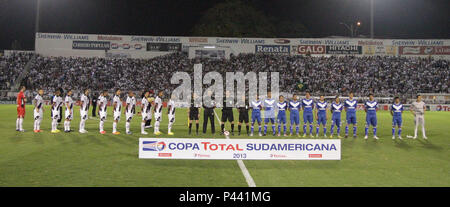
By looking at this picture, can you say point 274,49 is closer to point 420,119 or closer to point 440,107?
point 440,107

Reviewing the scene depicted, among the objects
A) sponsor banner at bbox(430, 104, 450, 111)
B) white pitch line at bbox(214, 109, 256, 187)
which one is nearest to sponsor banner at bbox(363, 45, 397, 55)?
sponsor banner at bbox(430, 104, 450, 111)

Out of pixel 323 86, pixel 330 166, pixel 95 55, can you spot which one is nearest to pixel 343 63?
pixel 323 86

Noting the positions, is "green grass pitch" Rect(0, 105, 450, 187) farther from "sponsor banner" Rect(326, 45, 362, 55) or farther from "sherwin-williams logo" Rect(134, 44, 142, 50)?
"sponsor banner" Rect(326, 45, 362, 55)

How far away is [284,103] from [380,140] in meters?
4.43

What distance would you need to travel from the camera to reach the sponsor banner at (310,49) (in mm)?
51000

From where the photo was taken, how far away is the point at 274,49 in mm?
51031

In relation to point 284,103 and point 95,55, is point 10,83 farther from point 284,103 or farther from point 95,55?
point 284,103

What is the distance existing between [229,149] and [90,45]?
46.3m

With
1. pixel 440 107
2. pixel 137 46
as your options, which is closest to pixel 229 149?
pixel 440 107

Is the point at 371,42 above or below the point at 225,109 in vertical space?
above

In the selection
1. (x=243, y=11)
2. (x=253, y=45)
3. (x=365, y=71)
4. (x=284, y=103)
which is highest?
(x=243, y=11)

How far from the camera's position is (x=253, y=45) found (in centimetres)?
5112

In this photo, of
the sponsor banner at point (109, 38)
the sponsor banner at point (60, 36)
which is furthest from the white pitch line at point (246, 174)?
the sponsor banner at point (60, 36)

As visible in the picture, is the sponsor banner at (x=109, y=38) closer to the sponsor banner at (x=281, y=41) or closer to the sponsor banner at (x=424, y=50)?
the sponsor banner at (x=281, y=41)
